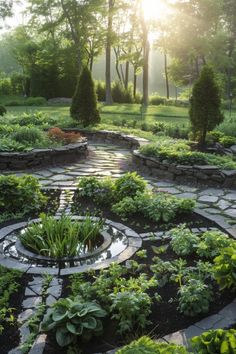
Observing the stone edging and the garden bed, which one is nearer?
the garden bed

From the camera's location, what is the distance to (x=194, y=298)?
2.79 m

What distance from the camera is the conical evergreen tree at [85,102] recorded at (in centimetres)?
1159

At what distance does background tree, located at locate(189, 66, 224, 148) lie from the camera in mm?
8172

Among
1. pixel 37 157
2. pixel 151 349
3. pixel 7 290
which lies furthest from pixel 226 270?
pixel 37 157

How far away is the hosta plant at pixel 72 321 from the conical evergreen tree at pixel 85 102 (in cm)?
954

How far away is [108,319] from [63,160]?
5.62 meters

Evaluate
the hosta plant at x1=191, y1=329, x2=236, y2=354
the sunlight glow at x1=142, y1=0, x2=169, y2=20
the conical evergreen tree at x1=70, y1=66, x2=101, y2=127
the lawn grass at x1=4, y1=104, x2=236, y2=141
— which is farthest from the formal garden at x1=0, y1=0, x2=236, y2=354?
the sunlight glow at x1=142, y1=0, x2=169, y2=20

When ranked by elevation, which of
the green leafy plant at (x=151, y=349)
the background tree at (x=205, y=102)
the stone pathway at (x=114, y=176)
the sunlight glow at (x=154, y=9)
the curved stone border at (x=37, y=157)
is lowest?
the stone pathway at (x=114, y=176)

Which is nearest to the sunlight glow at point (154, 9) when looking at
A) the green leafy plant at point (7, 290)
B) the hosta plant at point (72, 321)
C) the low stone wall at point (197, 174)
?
the low stone wall at point (197, 174)

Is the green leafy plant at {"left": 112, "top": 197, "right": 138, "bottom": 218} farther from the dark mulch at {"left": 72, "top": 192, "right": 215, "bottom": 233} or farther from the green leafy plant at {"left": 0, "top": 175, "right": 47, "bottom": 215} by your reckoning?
the green leafy plant at {"left": 0, "top": 175, "right": 47, "bottom": 215}

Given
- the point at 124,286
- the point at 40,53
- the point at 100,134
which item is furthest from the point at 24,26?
the point at 124,286

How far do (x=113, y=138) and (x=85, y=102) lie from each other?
1.63 metres

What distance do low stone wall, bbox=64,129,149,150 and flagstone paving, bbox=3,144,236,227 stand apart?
39 centimetres

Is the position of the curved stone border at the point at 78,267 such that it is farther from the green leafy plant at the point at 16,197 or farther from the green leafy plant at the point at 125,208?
the green leafy plant at the point at 16,197
